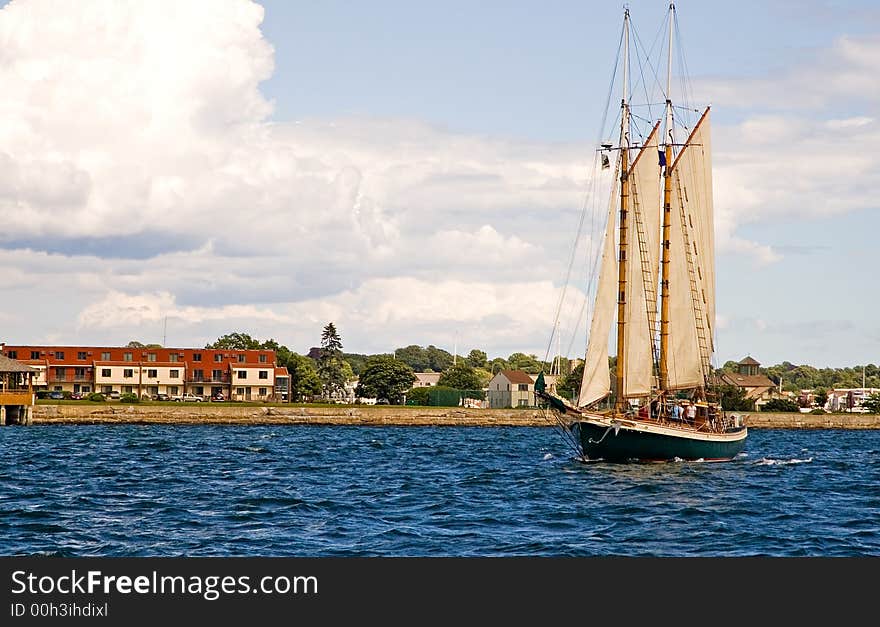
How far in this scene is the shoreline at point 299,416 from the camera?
124562 mm

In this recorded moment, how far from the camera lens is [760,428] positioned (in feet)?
516

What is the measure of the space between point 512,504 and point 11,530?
18.7m

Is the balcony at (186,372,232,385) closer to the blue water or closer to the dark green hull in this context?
the blue water

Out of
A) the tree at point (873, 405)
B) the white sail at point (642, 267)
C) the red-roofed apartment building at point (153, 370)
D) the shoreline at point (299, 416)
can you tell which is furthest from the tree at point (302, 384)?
the white sail at point (642, 267)

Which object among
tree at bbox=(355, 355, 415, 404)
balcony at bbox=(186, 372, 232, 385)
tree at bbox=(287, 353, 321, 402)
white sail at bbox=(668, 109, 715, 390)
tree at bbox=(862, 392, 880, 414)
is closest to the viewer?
white sail at bbox=(668, 109, 715, 390)

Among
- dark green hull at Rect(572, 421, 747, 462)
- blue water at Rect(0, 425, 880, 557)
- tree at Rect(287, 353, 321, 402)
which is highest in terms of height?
tree at Rect(287, 353, 321, 402)

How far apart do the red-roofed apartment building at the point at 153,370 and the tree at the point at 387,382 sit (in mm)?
13843

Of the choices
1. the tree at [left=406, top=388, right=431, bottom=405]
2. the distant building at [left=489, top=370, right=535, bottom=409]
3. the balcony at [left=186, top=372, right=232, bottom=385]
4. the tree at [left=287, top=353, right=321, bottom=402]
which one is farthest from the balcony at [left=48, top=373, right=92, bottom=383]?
the distant building at [left=489, top=370, right=535, bottom=409]

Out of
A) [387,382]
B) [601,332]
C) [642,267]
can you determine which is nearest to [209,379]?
[387,382]

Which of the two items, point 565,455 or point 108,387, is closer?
point 565,455

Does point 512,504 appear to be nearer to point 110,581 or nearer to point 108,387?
point 110,581

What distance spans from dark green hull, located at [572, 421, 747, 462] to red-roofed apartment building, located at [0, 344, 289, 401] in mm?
110026

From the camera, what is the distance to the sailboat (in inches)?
2778

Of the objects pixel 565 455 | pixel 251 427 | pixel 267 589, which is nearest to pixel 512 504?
pixel 267 589
